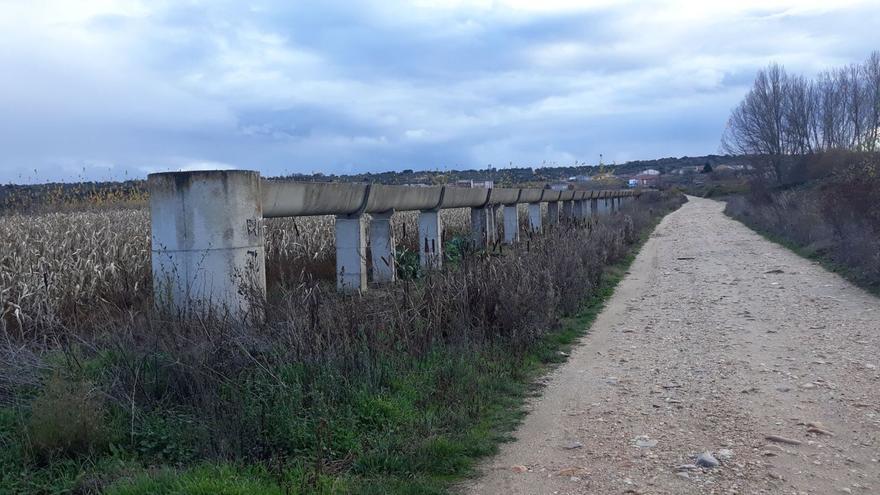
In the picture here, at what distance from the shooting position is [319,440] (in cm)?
517

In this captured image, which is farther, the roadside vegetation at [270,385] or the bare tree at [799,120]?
the bare tree at [799,120]

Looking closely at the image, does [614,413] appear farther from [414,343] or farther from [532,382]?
[414,343]

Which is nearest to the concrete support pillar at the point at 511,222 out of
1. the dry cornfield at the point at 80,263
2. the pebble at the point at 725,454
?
the dry cornfield at the point at 80,263

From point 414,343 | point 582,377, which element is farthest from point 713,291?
point 414,343

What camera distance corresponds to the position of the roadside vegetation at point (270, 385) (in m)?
5.11

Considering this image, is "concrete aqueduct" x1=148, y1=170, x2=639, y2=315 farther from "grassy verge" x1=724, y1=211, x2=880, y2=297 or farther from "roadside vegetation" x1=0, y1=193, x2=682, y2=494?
"grassy verge" x1=724, y1=211, x2=880, y2=297

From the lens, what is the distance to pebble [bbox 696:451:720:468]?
5387 mm

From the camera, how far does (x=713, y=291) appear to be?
14.7 metres

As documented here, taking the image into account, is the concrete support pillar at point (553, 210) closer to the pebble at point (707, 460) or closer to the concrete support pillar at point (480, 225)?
the concrete support pillar at point (480, 225)

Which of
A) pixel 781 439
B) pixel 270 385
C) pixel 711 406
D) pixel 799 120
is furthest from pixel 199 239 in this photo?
pixel 799 120

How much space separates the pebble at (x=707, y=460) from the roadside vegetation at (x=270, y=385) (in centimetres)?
141

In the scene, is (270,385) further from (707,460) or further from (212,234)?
(707,460)

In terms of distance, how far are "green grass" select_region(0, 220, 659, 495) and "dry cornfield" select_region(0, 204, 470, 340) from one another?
2.58 metres

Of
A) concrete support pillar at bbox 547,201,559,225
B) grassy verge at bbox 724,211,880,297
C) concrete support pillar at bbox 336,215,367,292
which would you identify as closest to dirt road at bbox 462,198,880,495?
grassy verge at bbox 724,211,880,297
